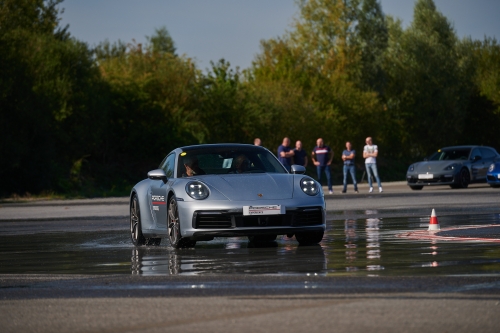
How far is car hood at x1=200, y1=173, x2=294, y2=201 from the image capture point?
44.2 feet

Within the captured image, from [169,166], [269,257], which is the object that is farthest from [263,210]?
[169,166]

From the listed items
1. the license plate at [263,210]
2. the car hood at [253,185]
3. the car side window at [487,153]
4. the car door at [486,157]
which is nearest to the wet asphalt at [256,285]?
the license plate at [263,210]

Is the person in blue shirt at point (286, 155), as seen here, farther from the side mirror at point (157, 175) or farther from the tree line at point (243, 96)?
the side mirror at point (157, 175)

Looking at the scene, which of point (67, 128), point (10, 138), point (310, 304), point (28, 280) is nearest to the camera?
point (310, 304)

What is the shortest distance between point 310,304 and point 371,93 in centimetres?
6903

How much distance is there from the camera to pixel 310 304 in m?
7.73

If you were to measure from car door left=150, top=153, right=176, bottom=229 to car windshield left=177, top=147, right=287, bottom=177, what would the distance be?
0.29 metres

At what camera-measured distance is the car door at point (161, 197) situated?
14570 mm

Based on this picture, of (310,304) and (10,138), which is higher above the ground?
(10,138)

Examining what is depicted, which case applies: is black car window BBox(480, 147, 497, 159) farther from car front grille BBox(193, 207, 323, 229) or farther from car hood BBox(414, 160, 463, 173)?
car front grille BBox(193, 207, 323, 229)

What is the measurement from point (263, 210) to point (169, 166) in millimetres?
2452

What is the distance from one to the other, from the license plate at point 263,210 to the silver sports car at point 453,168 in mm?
24021

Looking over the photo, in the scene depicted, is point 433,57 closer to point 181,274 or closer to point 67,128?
point 67,128

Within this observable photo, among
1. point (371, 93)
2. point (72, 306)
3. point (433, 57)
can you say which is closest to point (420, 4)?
point (433, 57)
